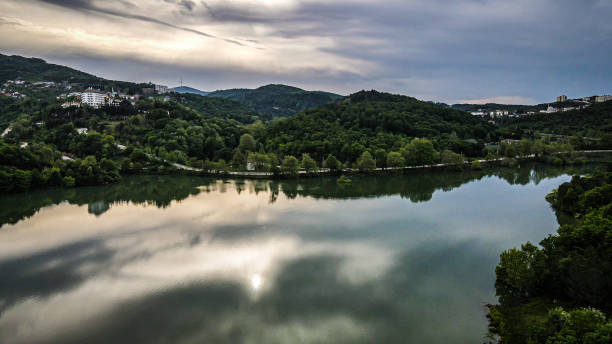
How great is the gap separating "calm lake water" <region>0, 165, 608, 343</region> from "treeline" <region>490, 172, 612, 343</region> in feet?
3.07

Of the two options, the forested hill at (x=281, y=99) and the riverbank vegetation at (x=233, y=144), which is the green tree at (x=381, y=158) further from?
the forested hill at (x=281, y=99)

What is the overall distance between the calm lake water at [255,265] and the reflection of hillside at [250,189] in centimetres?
34

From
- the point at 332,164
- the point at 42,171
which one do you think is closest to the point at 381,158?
the point at 332,164

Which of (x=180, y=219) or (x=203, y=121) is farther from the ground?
(x=203, y=121)

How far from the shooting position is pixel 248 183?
33.8 m

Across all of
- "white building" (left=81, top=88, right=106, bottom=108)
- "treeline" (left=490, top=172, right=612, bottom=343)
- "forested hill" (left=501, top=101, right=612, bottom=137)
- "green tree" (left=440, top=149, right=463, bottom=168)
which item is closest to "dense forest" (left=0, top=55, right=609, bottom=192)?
"green tree" (left=440, top=149, right=463, bottom=168)

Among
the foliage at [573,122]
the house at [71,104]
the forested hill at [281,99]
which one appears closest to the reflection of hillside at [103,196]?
the house at [71,104]

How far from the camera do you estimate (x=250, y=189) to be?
102 feet

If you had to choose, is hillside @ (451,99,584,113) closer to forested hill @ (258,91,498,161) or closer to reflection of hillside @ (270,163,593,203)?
forested hill @ (258,91,498,161)

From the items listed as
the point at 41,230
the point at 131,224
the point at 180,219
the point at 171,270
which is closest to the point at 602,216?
the point at 171,270

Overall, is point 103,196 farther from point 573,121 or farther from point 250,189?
point 573,121

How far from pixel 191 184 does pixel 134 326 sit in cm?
2371

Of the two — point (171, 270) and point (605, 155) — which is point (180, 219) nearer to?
point (171, 270)

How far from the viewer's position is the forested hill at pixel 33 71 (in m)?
84.0
